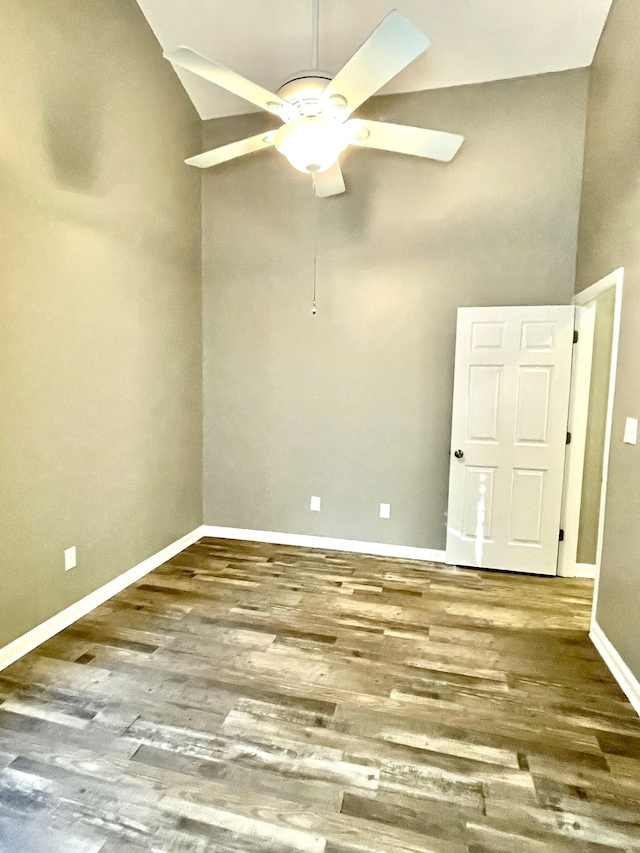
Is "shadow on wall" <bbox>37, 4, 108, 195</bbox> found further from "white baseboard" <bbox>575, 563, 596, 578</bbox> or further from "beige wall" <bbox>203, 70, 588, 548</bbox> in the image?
"white baseboard" <bbox>575, 563, 596, 578</bbox>

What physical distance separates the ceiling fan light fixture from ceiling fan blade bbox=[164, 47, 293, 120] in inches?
4.3

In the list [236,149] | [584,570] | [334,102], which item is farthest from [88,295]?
[584,570]

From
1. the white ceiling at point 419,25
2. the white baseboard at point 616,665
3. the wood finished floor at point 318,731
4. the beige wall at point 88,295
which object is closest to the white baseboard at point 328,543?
the beige wall at point 88,295

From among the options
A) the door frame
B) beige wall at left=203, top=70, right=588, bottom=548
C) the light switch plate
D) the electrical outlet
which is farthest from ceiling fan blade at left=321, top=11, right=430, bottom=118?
the electrical outlet

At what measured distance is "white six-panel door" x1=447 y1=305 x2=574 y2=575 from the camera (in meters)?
3.41

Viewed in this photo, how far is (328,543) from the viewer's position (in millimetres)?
4020

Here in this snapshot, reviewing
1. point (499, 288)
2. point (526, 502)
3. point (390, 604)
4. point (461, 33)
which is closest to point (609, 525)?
point (526, 502)

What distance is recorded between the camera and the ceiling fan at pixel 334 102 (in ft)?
5.65

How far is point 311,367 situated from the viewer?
3932mm

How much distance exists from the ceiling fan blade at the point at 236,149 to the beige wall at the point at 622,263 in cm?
183

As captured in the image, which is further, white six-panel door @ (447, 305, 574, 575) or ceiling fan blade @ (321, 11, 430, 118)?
white six-panel door @ (447, 305, 574, 575)

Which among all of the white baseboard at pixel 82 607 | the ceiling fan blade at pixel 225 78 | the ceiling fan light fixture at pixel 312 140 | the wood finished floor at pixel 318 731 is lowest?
the wood finished floor at pixel 318 731

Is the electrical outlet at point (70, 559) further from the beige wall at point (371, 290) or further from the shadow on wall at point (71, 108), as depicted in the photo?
the shadow on wall at point (71, 108)

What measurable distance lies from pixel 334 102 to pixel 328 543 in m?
3.06
